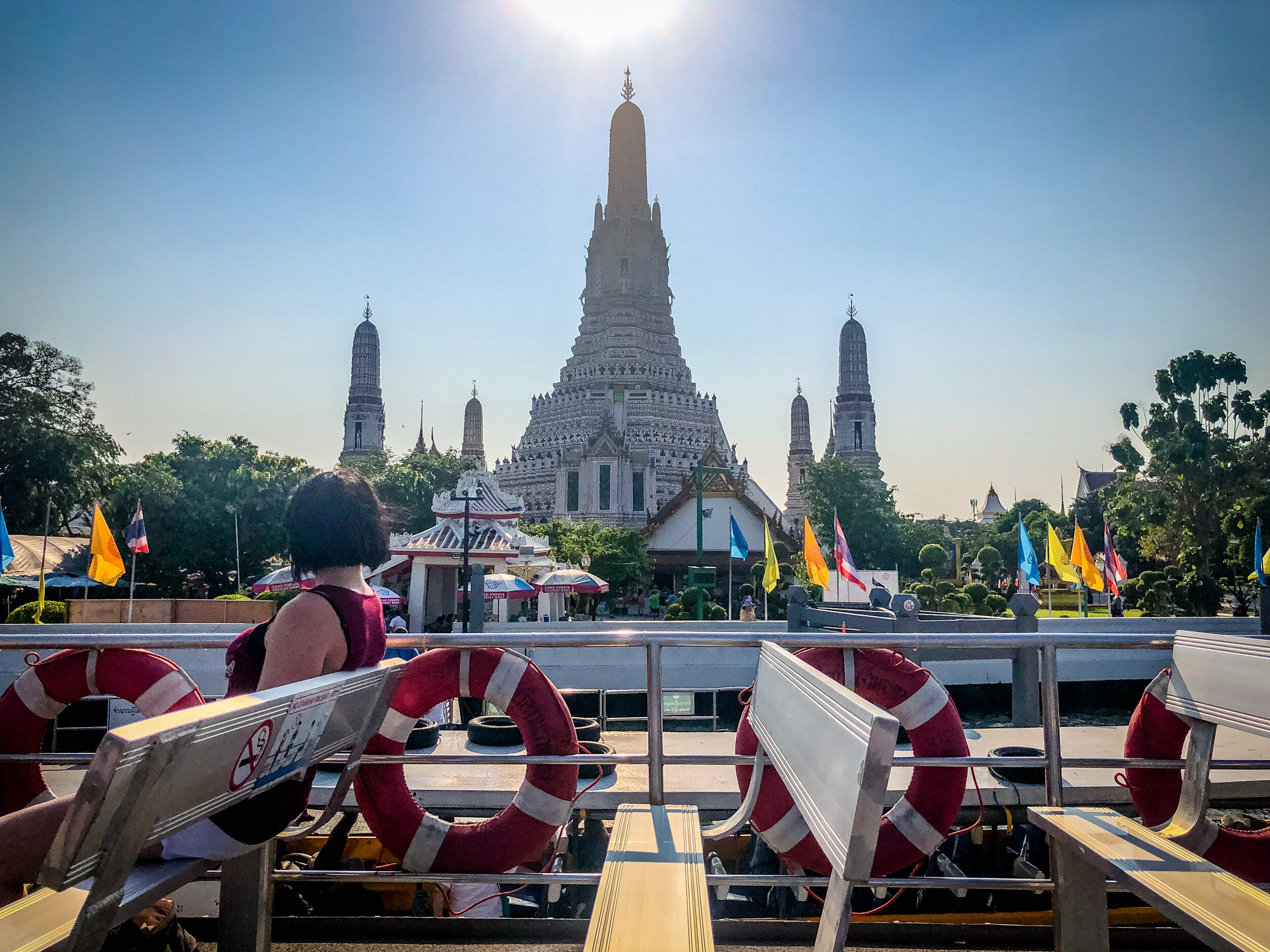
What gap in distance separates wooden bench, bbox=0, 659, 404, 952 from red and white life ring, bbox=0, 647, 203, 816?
1.15m

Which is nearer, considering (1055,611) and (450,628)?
(450,628)

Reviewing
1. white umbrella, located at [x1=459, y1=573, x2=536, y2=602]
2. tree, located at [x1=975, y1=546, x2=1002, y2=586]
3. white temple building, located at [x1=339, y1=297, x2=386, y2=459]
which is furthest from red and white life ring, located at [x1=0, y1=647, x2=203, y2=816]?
white temple building, located at [x1=339, y1=297, x2=386, y2=459]

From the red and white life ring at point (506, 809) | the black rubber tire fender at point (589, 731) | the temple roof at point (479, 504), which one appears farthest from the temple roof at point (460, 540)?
the red and white life ring at point (506, 809)

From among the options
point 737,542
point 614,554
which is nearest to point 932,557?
point 614,554

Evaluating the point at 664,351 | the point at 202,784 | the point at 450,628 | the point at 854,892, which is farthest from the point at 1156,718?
the point at 664,351

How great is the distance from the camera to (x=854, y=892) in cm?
444

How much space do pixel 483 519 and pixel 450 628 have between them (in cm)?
325

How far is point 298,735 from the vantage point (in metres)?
2.39

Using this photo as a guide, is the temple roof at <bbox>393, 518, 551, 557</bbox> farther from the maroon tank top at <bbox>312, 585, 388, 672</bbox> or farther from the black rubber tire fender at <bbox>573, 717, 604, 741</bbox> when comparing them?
the maroon tank top at <bbox>312, 585, 388, 672</bbox>

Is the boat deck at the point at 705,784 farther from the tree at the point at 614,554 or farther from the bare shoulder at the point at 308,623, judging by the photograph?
the tree at the point at 614,554

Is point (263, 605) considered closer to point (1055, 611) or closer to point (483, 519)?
point (483, 519)

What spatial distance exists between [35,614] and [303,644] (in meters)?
20.2

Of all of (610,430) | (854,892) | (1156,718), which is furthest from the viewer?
(610,430)

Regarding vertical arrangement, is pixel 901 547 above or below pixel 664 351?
below
